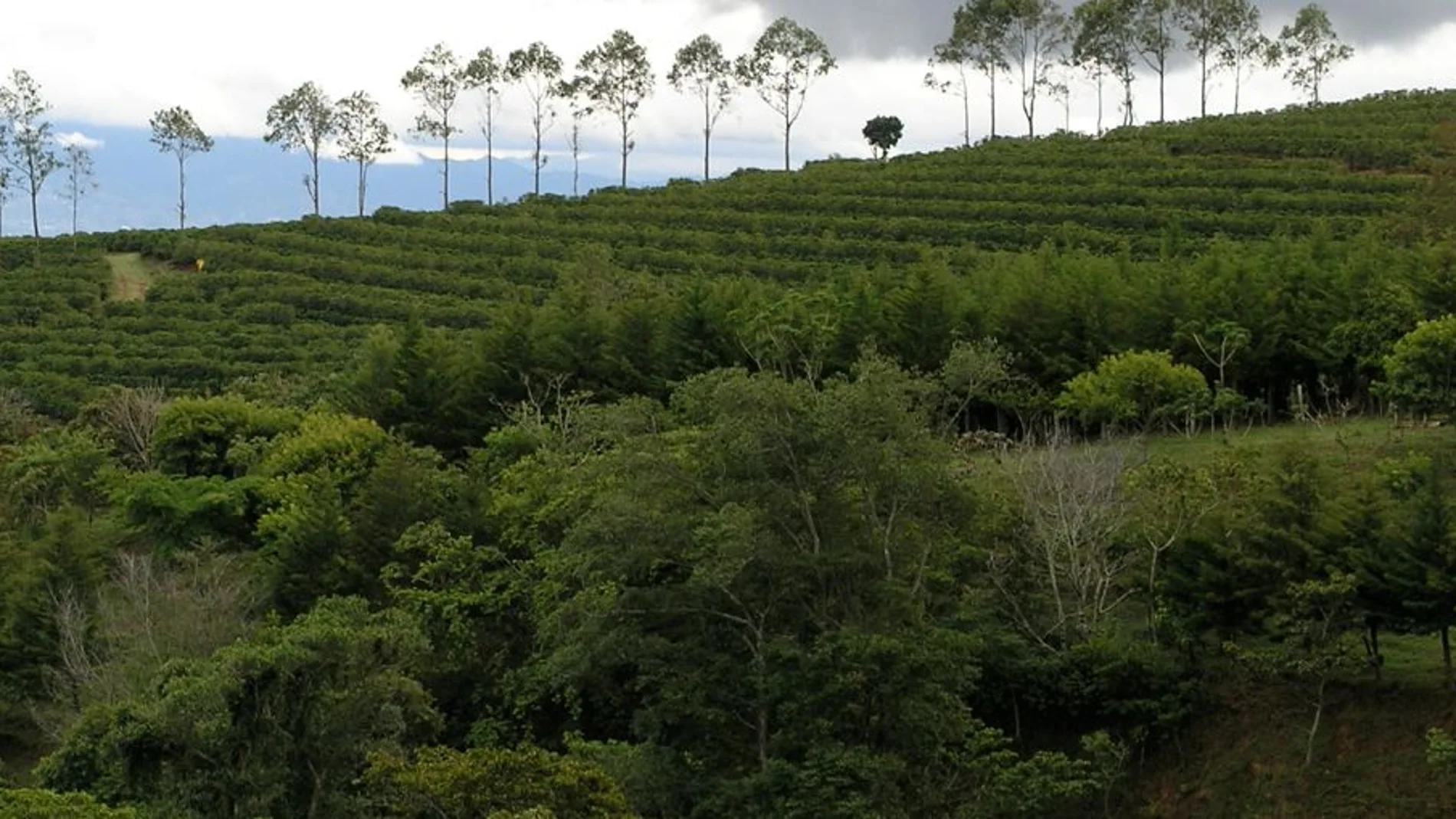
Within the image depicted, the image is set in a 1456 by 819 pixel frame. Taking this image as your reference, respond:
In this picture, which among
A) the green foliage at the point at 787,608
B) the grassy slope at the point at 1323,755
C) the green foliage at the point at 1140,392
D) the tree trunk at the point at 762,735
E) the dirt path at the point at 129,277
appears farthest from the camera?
the dirt path at the point at 129,277

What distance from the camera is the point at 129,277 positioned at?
66.4 meters

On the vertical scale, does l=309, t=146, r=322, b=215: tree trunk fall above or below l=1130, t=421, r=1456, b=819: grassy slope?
above

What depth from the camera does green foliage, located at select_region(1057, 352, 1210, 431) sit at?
32906 mm

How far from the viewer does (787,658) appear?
67.6 feet

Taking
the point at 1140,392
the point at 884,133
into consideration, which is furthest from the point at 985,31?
the point at 1140,392

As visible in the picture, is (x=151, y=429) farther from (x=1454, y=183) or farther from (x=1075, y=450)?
(x=1454, y=183)

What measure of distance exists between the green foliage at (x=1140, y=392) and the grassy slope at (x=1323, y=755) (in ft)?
28.7

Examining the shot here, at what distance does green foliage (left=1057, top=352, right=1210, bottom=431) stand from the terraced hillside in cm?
282

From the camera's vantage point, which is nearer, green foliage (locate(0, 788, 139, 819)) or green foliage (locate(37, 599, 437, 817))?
green foliage (locate(0, 788, 139, 819))

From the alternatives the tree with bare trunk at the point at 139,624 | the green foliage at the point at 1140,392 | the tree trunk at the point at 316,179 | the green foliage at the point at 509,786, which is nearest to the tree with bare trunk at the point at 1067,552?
the green foliage at the point at 1140,392

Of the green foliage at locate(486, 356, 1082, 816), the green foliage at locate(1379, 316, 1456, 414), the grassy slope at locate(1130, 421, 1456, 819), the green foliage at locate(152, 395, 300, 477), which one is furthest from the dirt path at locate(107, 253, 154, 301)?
the grassy slope at locate(1130, 421, 1456, 819)

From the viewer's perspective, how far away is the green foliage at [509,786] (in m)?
16.9

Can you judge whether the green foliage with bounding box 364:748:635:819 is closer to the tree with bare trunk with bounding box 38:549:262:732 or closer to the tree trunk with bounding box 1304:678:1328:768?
the tree with bare trunk with bounding box 38:549:262:732

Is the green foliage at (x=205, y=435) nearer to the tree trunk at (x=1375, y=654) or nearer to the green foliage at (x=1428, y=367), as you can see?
the green foliage at (x=1428, y=367)
